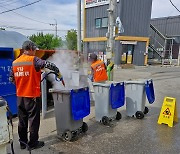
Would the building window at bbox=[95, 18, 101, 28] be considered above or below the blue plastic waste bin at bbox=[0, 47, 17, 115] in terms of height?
above

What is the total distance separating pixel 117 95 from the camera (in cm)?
505

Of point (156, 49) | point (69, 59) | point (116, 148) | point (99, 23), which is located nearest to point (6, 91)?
point (69, 59)

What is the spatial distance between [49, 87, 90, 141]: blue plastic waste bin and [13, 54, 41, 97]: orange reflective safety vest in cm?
55

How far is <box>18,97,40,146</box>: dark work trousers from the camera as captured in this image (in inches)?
140

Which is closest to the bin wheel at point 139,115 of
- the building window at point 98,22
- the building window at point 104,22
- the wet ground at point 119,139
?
the wet ground at point 119,139

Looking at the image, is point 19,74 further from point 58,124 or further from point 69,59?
point 69,59

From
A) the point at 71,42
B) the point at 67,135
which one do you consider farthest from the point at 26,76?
the point at 71,42

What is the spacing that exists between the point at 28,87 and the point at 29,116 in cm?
56

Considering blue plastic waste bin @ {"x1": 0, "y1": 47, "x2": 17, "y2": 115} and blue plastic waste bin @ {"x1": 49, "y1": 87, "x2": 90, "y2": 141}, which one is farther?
blue plastic waste bin @ {"x1": 0, "y1": 47, "x2": 17, "y2": 115}

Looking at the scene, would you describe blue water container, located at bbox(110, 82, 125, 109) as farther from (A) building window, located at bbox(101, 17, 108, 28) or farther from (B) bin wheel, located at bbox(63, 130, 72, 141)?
(A) building window, located at bbox(101, 17, 108, 28)

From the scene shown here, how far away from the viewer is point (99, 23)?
23891mm

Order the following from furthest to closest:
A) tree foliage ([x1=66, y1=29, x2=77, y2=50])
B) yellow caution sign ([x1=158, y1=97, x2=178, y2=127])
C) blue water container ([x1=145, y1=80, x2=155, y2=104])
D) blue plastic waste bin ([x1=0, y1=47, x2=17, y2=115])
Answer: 1. tree foliage ([x1=66, y1=29, x2=77, y2=50])
2. blue water container ([x1=145, y1=80, x2=155, y2=104])
3. yellow caution sign ([x1=158, y1=97, x2=178, y2=127])
4. blue plastic waste bin ([x1=0, y1=47, x2=17, y2=115])

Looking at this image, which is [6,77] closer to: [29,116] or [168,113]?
[29,116]

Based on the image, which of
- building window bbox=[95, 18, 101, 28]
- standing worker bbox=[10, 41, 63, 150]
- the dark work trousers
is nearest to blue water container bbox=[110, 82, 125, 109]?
standing worker bbox=[10, 41, 63, 150]
